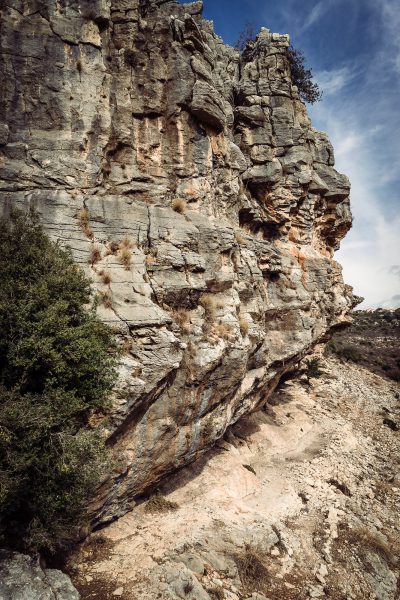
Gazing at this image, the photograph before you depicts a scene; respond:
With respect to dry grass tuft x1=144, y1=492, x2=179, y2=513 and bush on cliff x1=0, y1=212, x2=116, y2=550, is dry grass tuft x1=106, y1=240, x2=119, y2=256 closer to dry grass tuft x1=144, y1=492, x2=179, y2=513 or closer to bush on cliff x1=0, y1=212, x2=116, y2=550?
bush on cliff x1=0, y1=212, x2=116, y2=550

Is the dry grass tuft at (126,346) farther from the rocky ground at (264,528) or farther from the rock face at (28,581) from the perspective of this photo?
the rocky ground at (264,528)

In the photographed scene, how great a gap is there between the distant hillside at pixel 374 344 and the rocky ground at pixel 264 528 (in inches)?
792

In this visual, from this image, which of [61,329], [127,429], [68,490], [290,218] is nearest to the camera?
[68,490]

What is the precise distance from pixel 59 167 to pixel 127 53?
Result: 720 cm

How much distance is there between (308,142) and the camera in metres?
26.3

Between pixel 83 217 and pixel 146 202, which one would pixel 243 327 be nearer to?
pixel 146 202

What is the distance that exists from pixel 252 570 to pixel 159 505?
4070 millimetres

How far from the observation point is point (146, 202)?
51.3 ft

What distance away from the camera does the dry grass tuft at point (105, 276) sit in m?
12.8

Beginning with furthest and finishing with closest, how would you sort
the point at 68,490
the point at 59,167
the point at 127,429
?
the point at 59,167 → the point at 127,429 → the point at 68,490

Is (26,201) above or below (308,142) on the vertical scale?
below

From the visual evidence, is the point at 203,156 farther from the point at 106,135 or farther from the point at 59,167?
the point at 59,167

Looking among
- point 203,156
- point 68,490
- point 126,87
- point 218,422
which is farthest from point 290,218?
point 68,490

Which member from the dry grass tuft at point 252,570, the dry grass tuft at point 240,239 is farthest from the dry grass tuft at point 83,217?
the dry grass tuft at point 252,570
